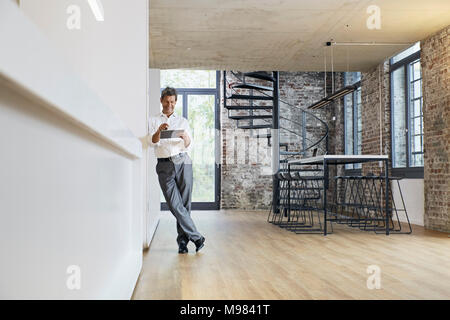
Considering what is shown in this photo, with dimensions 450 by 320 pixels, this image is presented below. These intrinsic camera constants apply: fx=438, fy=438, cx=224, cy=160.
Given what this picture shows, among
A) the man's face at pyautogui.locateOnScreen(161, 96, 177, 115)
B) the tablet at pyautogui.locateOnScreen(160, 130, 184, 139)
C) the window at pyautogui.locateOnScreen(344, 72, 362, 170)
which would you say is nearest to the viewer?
the tablet at pyautogui.locateOnScreen(160, 130, 184, 139)

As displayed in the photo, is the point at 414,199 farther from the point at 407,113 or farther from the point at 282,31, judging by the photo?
the point at 282,31

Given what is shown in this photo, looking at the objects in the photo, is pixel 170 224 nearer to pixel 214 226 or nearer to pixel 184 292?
pixel 214 226

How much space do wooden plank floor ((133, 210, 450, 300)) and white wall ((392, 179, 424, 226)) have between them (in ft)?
3.63

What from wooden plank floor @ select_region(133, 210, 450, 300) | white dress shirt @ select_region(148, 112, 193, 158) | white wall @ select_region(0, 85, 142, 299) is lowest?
wooden plank floor @ select_region(133, 210, 450, 300)

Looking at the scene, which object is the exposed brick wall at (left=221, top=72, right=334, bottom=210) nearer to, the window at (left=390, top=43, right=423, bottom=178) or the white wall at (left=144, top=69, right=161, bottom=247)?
the window at (left=390, top=43, right=423, bottom=178)

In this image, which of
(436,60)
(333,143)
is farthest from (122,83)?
(333,143)

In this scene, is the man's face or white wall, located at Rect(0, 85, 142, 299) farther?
the man's face

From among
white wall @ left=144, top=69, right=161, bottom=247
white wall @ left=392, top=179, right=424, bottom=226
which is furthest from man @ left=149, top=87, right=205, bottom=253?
white wall @ left=392, top=179, right=424, bottom=226

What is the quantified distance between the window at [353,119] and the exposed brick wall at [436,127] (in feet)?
9.76

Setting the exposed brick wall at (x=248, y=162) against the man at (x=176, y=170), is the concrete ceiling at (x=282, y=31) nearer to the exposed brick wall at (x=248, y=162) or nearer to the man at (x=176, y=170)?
the man at (x=176, y=170)

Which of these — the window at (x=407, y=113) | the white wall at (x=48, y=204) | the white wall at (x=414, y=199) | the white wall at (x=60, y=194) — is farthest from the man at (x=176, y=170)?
the window at (x=407, y=113)

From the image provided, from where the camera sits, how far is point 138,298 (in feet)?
8.70

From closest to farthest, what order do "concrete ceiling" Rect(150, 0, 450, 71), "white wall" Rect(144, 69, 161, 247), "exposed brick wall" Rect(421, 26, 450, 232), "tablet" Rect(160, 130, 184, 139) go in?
"tablet" Rect(160, 130, 184, 139) < "concrete ceiling" Rect(150, 0, 450, 71) < "exposed brick wall" Rect(421, 26, 450, 232) < "white wall" Rect(144, 69, 161, 247)

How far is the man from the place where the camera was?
4.18 m
